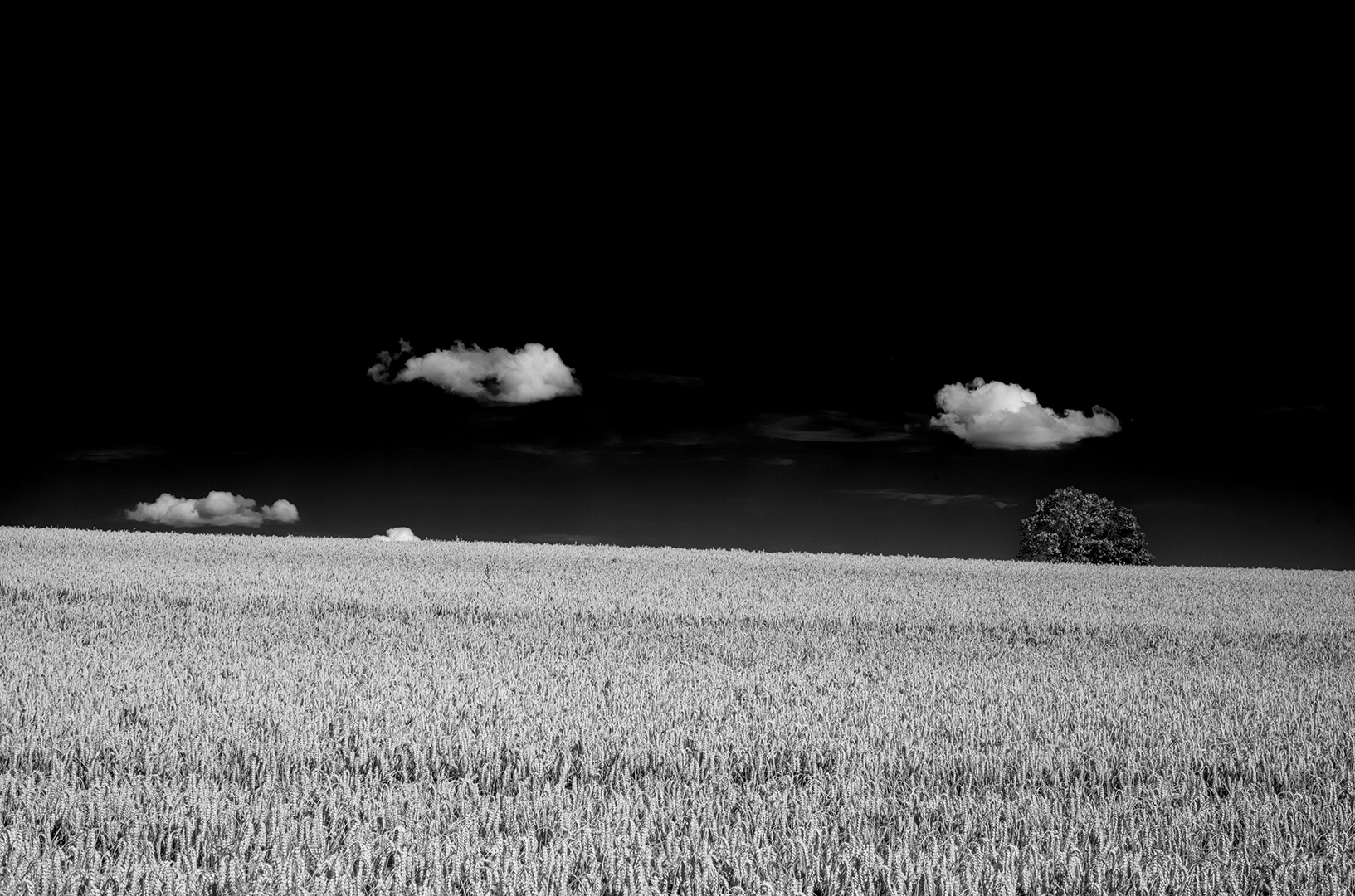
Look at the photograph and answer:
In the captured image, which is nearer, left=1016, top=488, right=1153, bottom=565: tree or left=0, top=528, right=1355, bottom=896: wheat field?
left=0, top=528, right=1355, bottom=896: wheat field

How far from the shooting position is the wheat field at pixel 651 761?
15.1ft

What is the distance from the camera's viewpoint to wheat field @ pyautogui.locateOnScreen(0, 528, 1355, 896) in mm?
4609

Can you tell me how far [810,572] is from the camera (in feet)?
98.4

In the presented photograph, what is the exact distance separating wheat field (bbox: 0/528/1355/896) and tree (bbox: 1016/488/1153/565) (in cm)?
3965

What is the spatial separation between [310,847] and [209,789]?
1.47 m

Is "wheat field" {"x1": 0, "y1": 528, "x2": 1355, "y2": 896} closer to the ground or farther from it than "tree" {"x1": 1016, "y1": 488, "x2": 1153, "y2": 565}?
closer to the ground

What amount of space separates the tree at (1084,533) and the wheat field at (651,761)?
39.6 meters

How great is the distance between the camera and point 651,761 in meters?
6.79

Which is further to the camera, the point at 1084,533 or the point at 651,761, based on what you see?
the point at 1084,533

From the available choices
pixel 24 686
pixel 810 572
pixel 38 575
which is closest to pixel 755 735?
pixel 24 686

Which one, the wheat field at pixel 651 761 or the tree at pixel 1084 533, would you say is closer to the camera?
the wheat field at pixel 651 761

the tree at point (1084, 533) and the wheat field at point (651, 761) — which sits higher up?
the tree at point (1084, 533)

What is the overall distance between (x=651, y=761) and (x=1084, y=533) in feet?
176

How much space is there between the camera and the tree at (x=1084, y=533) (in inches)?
2105
